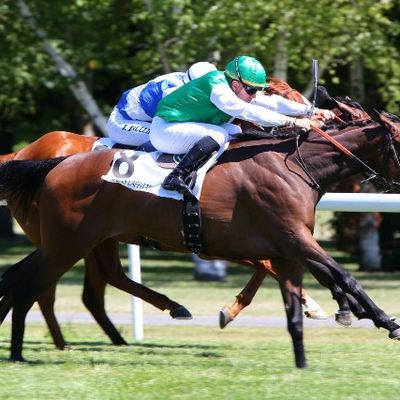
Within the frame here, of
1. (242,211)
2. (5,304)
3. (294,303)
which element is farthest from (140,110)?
(294,303)

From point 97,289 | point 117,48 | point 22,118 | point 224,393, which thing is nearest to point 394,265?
point 117,48

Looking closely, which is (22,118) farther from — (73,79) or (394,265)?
(394,265)

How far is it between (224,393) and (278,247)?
5.28 ft

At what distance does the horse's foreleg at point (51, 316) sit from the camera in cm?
999

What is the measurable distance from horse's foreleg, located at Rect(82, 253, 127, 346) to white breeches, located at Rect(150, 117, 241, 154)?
1854 millimetres

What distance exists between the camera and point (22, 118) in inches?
1019

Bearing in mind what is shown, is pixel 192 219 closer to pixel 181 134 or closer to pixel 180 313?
pixel 181 134

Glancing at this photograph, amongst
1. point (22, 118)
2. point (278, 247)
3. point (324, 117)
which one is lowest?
A: point (22, 118)

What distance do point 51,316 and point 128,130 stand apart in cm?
177

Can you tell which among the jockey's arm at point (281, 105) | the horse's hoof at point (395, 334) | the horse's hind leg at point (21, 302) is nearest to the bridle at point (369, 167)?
the jockey's arm at point (281, 105)

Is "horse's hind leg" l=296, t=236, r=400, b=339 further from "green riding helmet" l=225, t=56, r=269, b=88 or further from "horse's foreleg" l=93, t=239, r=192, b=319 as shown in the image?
"horse's foreleg" l=93, t=239, r=192, b=319

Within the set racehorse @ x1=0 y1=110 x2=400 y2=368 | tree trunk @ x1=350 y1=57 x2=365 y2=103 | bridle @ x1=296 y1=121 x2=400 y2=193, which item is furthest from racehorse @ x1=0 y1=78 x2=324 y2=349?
tree trunk @ x1=350 y1=57 x2=365 y2=103

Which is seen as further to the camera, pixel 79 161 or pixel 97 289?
pixel 97 289

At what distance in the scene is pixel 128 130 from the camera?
9.86 m
